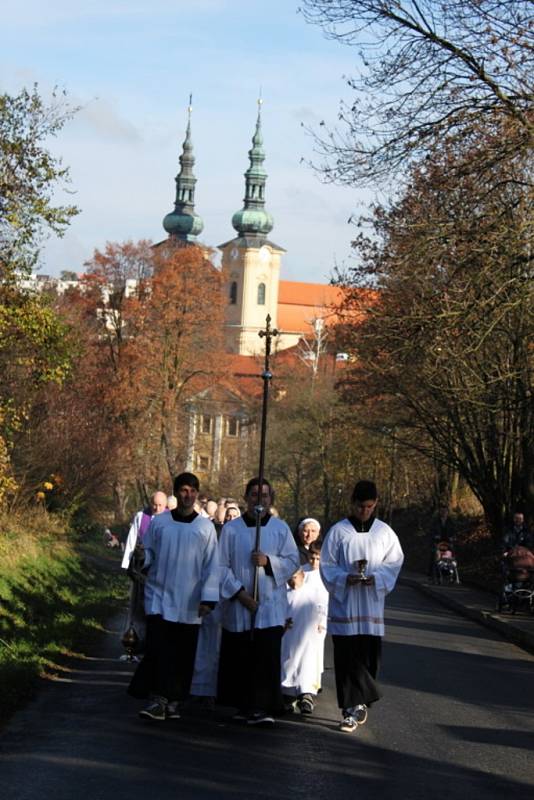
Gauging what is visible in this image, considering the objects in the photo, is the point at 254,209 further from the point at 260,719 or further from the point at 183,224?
the point at 260,719

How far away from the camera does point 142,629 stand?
15.1 metres

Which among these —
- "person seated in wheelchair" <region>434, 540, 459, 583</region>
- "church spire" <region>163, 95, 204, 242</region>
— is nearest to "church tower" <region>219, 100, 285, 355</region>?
"church spire" <region>163, 95, 204, 242</region>

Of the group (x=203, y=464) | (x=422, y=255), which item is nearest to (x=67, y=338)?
(x=422, y=255)

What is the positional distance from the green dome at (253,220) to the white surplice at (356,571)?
156m

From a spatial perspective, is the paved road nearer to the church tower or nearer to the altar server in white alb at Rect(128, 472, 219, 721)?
the altar server in white alb at Rect(128, 472, 219, 721)

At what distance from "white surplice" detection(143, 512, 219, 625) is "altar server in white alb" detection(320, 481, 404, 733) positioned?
2.95 feet

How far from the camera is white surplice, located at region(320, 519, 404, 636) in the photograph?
39.0 feet

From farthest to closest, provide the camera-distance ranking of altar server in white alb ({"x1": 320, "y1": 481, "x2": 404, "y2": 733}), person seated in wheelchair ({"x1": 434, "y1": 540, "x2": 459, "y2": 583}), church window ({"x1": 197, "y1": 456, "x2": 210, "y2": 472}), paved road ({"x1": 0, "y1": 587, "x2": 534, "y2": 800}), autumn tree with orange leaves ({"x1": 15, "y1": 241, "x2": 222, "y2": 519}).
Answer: church window ({"x1": 197, "y1": 456, "x2": 210, "y2": 472}) → autumn tree with orange leaves ({"x1": 15, "y1": 241, "x2": 222, "y2": 519}) → person seated in wheelchair ({"x1": 434, "y1": 540, "x2": 459, "y2": 583}) → altar server in white alb ({"x1": 320, "y1": 481, "x2": 404, "y2": 733}) → paved road ({"x1": 0, "y1": 587, "x2": 534, "y2": 800})

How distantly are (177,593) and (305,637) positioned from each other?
5.54ft

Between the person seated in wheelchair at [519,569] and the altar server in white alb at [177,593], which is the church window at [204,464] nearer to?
the person seated in wheelchair at [519,569]

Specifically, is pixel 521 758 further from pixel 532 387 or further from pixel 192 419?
pixel 192 419

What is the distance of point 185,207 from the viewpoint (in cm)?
14825

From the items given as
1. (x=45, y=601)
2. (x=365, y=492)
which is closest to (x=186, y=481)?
(x=365, y=492)

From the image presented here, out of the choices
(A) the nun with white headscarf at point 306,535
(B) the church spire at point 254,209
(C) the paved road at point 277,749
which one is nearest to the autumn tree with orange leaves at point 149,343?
(A) the nun with white headscarf at point 306,535
